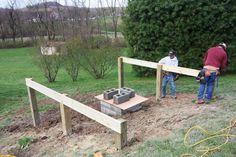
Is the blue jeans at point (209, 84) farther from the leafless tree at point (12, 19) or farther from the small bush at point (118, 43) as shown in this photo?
the leafless tree at point (12, 19)

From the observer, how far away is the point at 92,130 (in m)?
4.61

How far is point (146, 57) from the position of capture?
1039 cm

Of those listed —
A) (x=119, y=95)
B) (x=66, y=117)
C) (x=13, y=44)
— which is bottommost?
(x=13, y=44)

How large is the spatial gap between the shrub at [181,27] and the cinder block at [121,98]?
17.1ft

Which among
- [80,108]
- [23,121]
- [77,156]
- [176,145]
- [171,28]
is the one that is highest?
[171,28]

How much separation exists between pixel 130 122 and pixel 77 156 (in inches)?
56.5

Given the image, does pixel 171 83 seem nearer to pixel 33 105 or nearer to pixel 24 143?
pixel 33 105

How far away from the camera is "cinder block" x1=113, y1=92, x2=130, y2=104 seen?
5.21 meters

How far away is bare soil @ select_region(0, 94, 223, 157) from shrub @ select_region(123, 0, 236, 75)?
4.25 meters

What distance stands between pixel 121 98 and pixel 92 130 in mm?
1040

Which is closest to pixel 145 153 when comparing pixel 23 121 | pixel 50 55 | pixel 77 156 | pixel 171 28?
pixel 77 156

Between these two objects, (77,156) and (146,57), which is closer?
(77,156)

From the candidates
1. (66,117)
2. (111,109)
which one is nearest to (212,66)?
(111,109)

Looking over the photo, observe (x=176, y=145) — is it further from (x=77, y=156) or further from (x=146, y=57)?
(x=146, y=57)
